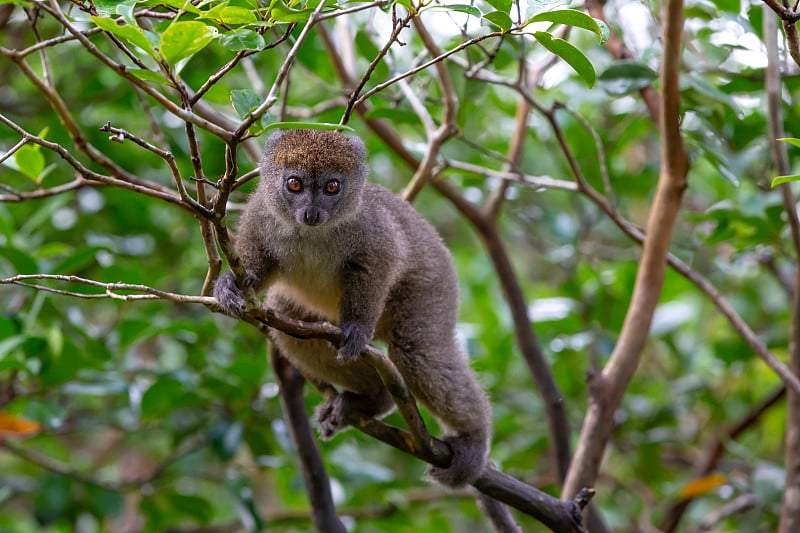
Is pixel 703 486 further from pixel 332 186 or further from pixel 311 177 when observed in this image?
pixel 311 177

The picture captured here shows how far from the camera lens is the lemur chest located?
4668 millimetres

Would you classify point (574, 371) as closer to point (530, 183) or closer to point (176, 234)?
point (530, 183)

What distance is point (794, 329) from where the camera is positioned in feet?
18.7

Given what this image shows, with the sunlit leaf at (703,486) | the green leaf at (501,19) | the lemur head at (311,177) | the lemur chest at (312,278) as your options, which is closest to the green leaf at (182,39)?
the green leaf at (501,19)

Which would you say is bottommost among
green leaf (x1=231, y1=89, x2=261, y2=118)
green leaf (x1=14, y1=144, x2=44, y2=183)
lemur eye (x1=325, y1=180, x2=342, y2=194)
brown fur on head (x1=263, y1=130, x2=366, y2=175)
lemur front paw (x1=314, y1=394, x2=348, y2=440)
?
lemur front paw (x1=314, y1=394, x2=348, y2=440)

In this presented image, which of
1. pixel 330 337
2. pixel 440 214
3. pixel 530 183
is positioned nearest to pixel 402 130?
pixel 440 214

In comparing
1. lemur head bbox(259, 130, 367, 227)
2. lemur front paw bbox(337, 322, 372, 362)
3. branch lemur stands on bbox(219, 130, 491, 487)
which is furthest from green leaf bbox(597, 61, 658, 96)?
lemur front paw bbox(337, 322, 372, 362)

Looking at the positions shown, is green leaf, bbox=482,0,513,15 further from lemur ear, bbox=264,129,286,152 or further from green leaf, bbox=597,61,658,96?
green leaf, bbox=597,61,658,96

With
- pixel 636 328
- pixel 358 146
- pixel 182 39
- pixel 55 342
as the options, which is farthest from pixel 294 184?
pixel 636 328

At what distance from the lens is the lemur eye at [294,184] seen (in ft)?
14.5

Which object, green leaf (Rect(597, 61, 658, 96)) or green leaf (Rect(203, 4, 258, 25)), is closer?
green leaf (Rect(203, 4, 258, 25))

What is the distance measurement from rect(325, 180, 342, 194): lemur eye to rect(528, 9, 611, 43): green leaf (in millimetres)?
1558

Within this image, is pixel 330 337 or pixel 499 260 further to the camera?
pixel 499 260

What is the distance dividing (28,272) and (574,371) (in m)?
4.35
